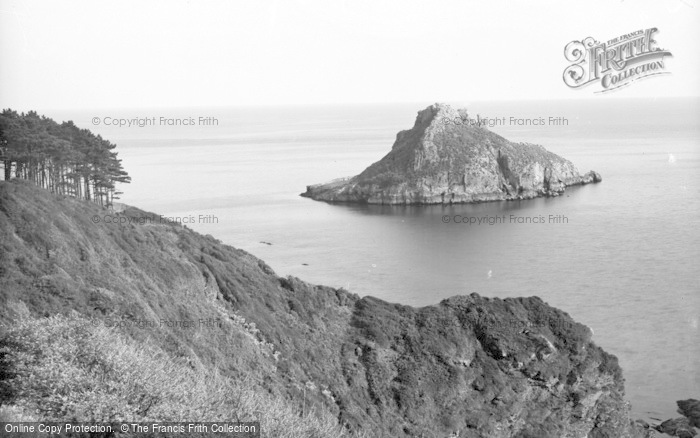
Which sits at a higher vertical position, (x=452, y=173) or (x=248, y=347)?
(x=452, y=173)

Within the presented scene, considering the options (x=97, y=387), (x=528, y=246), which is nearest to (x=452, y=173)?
(x=528, y=246)

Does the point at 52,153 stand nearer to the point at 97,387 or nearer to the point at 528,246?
the point at 97,387

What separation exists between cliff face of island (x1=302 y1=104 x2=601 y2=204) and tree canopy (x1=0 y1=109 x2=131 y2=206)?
250 ft

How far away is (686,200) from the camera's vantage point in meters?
117

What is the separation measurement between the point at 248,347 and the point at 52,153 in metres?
23.0

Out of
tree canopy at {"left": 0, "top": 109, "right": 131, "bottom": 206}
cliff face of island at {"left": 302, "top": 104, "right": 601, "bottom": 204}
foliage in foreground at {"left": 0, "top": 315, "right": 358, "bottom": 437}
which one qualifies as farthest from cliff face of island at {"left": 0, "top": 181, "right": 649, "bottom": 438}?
cliff face of island at {"left": 302, "top": 104, "right": 601, "bottom": 204}

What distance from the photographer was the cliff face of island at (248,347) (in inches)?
794

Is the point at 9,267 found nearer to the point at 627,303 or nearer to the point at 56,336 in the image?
the point at 56,336

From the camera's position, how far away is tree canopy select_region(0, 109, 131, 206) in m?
46.7

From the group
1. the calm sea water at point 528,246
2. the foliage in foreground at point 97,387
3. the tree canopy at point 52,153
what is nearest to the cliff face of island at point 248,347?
the foliage in foreground at point 97,387

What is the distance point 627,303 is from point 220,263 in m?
40.6

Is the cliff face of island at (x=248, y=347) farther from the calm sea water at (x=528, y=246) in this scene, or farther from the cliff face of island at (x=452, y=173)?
the cliff face of island at (x=452, y=173)

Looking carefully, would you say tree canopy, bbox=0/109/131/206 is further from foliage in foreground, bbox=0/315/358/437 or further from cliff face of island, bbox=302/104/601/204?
cliff face of island, bbox=302/104/601/204

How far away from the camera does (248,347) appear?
112 ft
